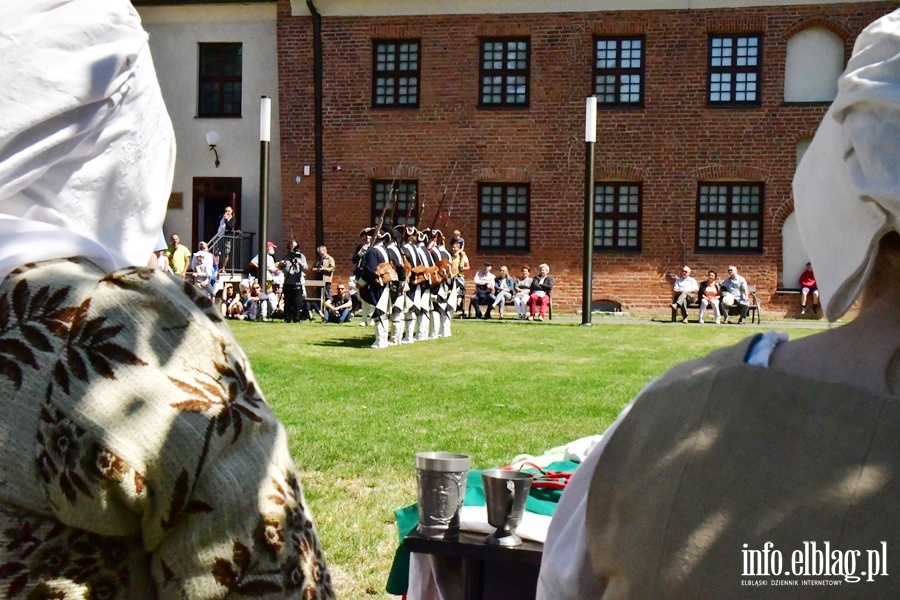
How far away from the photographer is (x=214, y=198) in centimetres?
2834

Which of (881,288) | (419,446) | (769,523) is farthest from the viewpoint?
(419,446)

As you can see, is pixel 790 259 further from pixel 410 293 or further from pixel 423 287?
pixel 410 293

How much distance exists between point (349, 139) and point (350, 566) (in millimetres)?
23279

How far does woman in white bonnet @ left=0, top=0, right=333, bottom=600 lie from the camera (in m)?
1.25

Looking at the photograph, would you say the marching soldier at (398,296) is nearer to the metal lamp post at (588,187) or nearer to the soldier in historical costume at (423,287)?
the soldier in historical costume at (423,287)

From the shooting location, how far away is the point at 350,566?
468 centimetres

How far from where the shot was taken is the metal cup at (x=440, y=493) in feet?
9.78

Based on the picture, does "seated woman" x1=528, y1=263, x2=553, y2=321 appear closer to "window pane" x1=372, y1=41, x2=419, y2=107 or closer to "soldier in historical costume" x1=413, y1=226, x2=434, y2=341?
"window pane" x1=372, y1=41, x2=419, y2=107

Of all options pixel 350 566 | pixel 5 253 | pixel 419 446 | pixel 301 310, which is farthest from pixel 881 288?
pixel 301 310

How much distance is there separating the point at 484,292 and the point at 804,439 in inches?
970

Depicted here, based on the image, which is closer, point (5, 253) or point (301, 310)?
point (5, 253)

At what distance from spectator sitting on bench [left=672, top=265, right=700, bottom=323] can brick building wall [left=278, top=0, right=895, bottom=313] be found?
0.78 meters

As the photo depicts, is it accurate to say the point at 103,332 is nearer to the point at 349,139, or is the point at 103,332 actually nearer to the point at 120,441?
the point at 120,441

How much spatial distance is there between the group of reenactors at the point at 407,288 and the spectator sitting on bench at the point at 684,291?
7.89 meters
